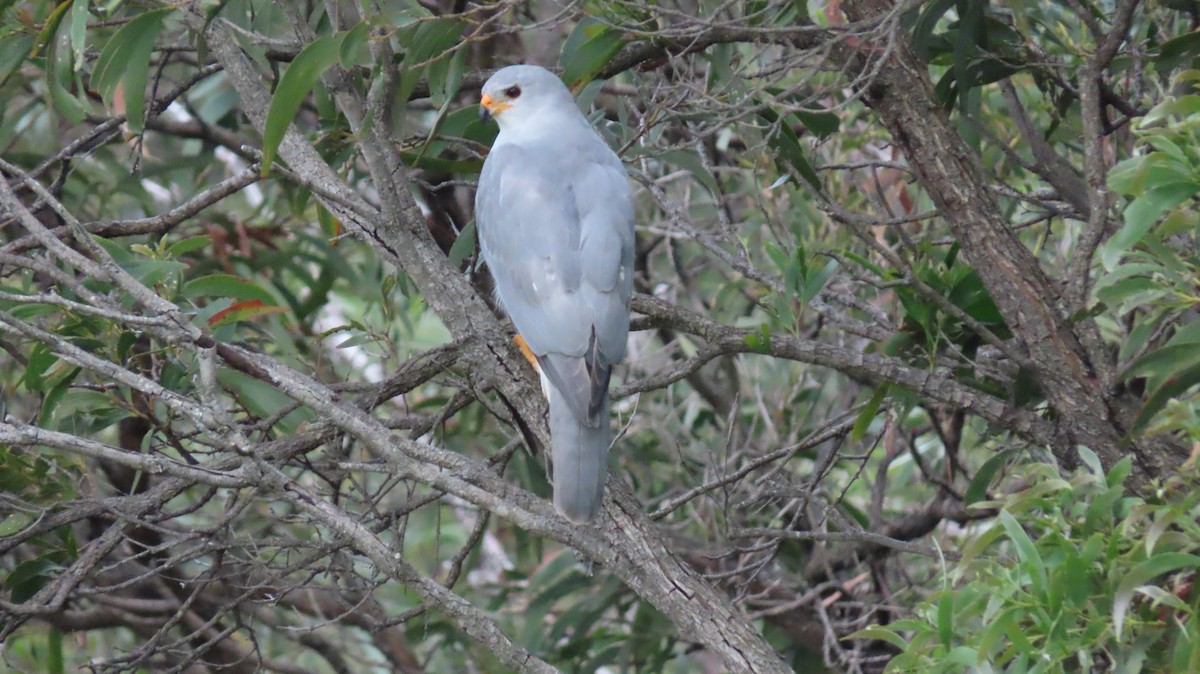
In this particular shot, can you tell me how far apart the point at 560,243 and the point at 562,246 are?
11mm

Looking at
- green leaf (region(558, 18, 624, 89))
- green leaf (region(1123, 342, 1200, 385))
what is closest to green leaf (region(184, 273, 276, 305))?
green leaf (region(558, 18, 624, 89))

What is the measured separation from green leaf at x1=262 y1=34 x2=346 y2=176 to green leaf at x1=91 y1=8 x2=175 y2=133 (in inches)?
19.9

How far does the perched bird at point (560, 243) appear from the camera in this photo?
9.43 ft

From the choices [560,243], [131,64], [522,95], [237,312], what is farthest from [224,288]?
[522,95]

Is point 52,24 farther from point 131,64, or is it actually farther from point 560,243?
point 560,243

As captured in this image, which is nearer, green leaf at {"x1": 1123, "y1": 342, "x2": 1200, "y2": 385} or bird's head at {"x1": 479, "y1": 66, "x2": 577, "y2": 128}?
green leaf at {"x1": 1123, "y1": 342, "x2": 1200, "y2": 385}

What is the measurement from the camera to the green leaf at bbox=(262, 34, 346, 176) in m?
2.57

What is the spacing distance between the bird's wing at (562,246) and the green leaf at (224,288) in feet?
1.98

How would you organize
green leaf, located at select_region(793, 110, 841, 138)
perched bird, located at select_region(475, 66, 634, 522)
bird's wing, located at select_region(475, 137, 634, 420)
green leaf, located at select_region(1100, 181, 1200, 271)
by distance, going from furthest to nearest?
green leaf, located at select_region(793, 110, 841, 138) → bird's wing, located at select_region(475, 137, 634, 420) → perched bird, located at select_region(475, 66, 634, 522) → green leaf, located at select_region(1100, 181, 1200, 271)

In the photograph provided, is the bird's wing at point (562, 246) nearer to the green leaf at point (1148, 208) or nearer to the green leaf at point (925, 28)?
the green leaf at point (925, 28)

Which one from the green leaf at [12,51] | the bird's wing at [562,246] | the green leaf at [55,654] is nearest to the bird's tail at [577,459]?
the bird's wing at [562,246]

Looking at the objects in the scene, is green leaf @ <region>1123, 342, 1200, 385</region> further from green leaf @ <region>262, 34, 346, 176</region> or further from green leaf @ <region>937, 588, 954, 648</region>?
green leaf @ <region>262, 34, 346, 176</region>

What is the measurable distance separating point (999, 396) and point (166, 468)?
1.82m

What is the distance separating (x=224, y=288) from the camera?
3.26m
